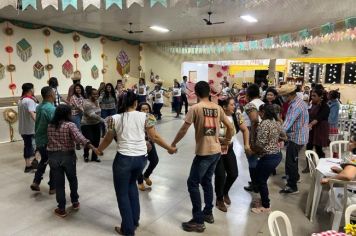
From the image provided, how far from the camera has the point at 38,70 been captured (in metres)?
8.57

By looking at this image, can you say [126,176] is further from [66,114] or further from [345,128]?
[345,128]

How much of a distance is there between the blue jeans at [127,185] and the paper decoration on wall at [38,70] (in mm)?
7485

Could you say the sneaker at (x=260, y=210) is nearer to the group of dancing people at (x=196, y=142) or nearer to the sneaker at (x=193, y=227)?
the group of dancing people at (x=196, y=142)

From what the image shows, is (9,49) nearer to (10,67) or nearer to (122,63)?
(10,67)

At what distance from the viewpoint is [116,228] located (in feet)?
8.54

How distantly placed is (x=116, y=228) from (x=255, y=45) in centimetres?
824

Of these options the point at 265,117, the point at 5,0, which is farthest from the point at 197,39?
the point at 265,117

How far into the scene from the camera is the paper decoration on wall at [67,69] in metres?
9.24

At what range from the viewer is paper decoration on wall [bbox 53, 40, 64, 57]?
8922 mm

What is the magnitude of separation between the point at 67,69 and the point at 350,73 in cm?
1087

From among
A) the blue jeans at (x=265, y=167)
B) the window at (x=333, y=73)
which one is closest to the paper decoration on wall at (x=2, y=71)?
the blue jeans at (x=265, y=167)

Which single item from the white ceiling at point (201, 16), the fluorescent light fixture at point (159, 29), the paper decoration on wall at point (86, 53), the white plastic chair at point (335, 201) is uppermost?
the fluorescent light fixture at point (159, 29)

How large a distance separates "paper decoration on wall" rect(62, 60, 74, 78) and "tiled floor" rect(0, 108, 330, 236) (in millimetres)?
5531

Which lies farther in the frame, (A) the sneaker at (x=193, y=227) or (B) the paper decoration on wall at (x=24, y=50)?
(B) the paper decoration on wall at (x=24, y=50)
